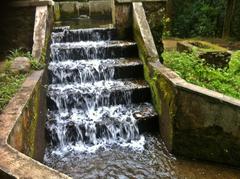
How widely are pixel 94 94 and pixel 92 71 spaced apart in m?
0.75

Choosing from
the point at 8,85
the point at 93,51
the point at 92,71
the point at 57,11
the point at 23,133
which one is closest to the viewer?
the point at 23,133

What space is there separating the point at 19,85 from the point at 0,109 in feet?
3.36

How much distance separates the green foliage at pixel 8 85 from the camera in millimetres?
5200

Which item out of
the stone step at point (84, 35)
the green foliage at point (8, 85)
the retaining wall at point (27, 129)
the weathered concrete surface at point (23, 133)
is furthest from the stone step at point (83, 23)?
the green foliage at point (8, 85)

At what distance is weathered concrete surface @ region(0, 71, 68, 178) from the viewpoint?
3359 millimetres

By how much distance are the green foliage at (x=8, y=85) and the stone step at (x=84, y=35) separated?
2680mm

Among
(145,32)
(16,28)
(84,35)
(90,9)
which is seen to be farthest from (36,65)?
(90,9)

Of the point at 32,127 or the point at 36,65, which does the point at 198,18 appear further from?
the point at 32,127

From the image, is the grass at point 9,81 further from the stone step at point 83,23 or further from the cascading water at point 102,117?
the stone step at point 83,23

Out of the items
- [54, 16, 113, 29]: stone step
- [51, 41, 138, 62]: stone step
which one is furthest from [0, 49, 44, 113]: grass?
[54, 16, 113, 29]: stone step

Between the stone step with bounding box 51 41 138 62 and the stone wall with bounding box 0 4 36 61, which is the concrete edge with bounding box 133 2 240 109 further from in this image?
the stone wall with bounding box 0 4 36 61

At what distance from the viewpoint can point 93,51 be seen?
818cm

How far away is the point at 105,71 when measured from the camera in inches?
301

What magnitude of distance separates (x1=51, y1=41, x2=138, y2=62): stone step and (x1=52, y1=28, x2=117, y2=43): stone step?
0.38 m
